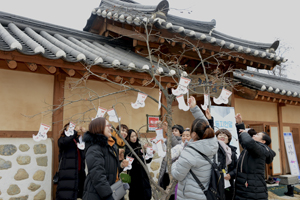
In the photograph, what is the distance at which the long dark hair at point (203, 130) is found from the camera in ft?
8.89

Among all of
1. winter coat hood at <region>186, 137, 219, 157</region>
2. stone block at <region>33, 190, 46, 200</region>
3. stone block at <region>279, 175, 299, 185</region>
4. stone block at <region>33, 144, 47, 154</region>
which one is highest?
winter coat hood at <region>186, 137, 219, 157</region>

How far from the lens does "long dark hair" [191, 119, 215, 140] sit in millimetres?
2709

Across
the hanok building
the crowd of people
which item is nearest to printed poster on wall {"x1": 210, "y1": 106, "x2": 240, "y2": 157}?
the hanok building

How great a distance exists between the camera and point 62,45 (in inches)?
188

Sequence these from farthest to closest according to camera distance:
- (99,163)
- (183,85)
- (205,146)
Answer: (183,85) → (99,163) → (205,146)

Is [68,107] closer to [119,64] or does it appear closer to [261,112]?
[119,64]

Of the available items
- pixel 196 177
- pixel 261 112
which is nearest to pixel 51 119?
pixel 196 177

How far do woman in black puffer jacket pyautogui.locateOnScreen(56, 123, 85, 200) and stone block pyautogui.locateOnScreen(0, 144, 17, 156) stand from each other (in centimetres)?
78

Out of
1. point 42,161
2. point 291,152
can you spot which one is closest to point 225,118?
point 291,152

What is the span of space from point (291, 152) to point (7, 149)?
9455 millimetres

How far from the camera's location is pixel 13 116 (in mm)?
4383

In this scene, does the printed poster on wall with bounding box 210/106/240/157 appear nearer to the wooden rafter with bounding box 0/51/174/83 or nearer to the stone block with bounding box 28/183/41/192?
the wooden rafter with bounding box 0/51/174/83

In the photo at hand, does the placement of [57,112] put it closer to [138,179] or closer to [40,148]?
[40,148]

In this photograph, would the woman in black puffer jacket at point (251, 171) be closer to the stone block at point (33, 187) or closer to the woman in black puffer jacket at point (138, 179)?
the woman in black puffer jacket at point (138, 179)
